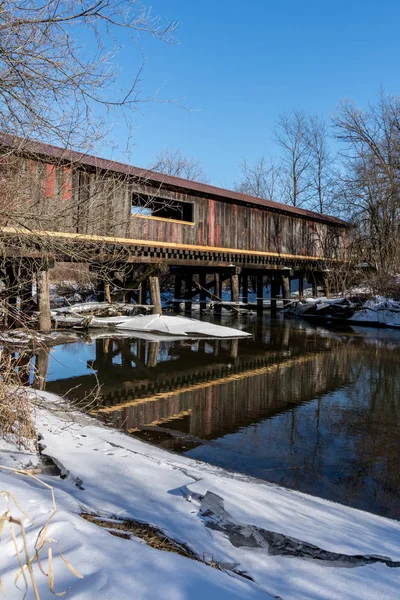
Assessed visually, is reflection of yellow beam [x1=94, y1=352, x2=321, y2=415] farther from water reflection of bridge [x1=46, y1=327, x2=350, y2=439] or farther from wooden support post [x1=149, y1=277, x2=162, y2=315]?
wooden support post [x1=149, y1=277, x2=162, y2=315]

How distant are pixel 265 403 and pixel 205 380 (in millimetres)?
1720

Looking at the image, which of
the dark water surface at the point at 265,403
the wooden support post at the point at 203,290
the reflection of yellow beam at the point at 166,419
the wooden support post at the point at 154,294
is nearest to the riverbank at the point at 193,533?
the dark water surface at the point at 265,403

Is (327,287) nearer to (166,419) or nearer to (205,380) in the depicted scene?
(205,380)

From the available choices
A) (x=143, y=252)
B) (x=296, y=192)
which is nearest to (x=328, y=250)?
(x=143, y=252)

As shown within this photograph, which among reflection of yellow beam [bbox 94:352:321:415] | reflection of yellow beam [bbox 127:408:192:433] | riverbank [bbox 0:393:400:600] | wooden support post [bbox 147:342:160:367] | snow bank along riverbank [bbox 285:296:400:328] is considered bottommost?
reflection of yellow beam [bbox 127:408:192:433]

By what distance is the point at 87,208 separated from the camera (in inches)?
195

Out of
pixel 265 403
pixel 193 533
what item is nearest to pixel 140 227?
pixel 265 403

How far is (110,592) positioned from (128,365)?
7.94m

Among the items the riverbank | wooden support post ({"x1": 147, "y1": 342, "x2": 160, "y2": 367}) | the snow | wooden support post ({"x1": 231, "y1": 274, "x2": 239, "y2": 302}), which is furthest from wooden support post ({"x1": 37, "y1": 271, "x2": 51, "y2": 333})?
wooden support post ({"x1": 231, "y1": 274, "x2": 239, "y2": 302})

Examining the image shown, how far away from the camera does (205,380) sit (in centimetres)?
835

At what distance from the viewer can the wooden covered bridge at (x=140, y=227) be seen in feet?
15.6

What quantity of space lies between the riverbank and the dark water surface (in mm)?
710

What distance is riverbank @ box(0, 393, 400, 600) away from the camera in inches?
69.4

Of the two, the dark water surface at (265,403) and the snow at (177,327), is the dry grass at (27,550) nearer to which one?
the dark water surface at (265,403)
